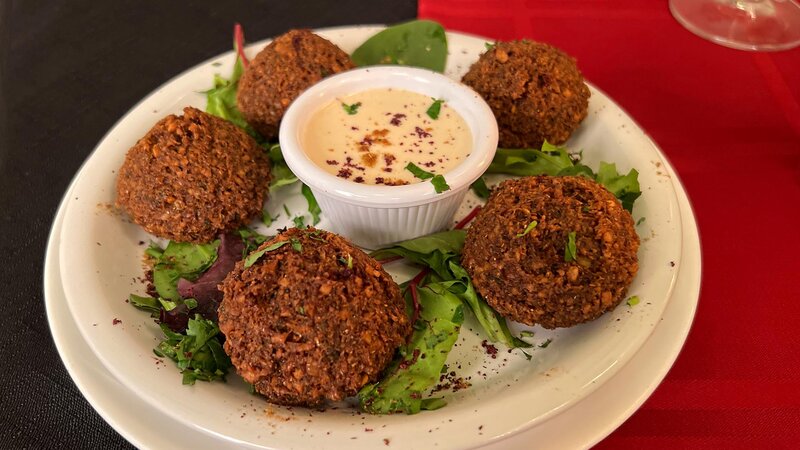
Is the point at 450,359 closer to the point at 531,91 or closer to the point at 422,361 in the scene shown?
the point at 422,361

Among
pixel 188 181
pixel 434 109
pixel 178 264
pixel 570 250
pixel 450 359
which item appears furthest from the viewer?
pixel 434 109

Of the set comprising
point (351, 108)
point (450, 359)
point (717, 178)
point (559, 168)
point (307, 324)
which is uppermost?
point (351, 108)

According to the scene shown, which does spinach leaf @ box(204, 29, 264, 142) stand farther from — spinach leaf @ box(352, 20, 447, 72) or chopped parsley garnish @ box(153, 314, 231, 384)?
chopped parsley garnish @ box(153, 314, 231, 384)

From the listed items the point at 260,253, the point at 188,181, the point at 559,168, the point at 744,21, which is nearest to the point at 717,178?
the point at 559,168

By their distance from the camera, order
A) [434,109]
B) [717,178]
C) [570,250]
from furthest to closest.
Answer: [717,178], [434,109], [570,250]

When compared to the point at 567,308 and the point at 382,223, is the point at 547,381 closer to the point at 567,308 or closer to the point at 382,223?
the point at 567,308

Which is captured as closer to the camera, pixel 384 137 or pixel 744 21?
pixel 384 137

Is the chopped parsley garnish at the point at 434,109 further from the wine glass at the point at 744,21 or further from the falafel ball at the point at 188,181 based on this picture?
the wine glass at the point at 744,21

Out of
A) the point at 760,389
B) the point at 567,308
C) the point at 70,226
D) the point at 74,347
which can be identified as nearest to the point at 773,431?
the point at 760,389

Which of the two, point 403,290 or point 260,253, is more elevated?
point 260,253
